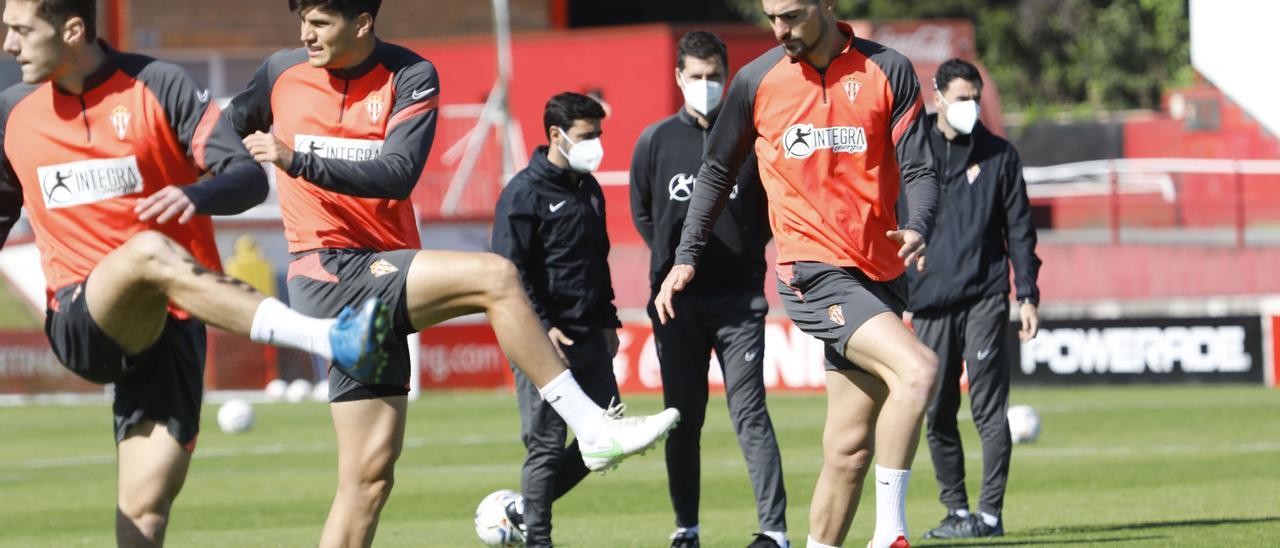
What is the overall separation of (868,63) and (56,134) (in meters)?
3.19

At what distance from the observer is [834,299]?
7566 mm

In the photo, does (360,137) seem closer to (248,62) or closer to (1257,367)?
(1257,367)

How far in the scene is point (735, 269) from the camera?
31.5 ft

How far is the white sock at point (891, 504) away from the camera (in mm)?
7465

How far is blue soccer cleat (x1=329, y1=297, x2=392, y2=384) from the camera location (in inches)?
241

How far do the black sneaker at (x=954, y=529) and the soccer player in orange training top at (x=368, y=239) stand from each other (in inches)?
144

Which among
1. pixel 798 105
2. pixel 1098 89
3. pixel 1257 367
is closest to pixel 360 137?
pixel 798 105

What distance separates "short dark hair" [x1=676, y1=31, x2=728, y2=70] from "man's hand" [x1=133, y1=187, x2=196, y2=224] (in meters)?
3.88

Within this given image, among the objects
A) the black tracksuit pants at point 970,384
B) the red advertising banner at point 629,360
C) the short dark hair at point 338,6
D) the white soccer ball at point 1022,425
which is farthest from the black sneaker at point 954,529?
the red advertising banner at point 629,360

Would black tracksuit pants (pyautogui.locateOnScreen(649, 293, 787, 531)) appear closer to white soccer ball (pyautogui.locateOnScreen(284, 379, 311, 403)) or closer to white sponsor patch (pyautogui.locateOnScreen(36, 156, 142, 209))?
white sponsor patch (pyautogui.locateOnScreen(36, 156, 142, 209))

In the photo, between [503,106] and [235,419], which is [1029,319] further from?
[503,106]

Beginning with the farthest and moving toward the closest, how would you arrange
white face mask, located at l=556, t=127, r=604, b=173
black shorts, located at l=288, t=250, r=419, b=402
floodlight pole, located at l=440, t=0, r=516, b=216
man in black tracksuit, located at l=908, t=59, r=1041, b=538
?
1. floodlight pole, located at l=440, t=0, r=516, b=216
2. man in black tracksuit, located at l=908, t=59, r=1041, b=538
3. white face mask, located at l=556, t=127, r=604, b=173
4. black shorts, located at l=288, t=250, r=419, b=402

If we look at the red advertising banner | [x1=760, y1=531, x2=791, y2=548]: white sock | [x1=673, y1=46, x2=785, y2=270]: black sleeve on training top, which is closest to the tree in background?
the red advertising banner

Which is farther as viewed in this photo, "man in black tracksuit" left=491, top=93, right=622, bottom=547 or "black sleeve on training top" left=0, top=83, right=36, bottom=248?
"man in black tracksuit" left=491, top=93, right=622, bottom=547
